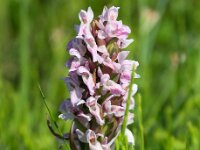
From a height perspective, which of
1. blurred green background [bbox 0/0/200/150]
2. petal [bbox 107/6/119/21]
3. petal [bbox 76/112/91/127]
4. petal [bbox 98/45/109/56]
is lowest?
blurred green background [bbox 0/0/200/150]

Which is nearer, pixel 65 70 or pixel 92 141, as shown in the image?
pixel 92 141

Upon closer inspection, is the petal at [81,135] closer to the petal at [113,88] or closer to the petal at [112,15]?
the petal at [113,88]

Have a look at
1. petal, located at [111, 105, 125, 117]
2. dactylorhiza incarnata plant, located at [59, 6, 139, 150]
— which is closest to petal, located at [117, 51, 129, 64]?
dactylorhiza incarnata plant, located at [59, 6, 139, 150]

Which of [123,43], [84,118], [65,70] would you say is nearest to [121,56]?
[123,43]

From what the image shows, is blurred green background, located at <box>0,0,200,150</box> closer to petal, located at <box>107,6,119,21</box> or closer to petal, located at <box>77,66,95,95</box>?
petal, located at <box>107,6,119,21</box>

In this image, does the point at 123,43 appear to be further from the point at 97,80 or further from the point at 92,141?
the point at 92,141

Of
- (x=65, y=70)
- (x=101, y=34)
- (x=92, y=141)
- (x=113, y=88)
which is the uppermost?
(x=101, y=34)
